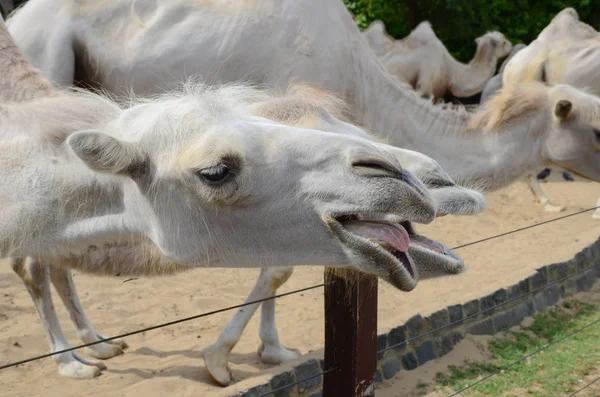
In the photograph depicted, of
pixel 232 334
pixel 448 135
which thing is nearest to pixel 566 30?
pixel 448 135

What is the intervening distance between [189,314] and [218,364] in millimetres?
1101

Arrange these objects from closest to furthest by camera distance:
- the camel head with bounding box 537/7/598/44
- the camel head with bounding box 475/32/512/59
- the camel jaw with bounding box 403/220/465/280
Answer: the camel jaw with bounding box 403/220/465/280
the camel head with bounding box 537/7/598/44
the camel head with bounding box 475/32/512/59

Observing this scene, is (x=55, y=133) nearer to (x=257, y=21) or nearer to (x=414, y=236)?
(x=414, y=236)

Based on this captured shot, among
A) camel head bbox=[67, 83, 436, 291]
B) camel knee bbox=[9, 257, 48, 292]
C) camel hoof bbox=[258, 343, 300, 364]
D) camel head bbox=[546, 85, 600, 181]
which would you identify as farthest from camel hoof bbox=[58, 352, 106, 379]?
camel head bbox=[546, 85, 600, 181]

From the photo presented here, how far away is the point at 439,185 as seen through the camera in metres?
2.58

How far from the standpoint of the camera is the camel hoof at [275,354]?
4492 mm

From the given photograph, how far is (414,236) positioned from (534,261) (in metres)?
4.70

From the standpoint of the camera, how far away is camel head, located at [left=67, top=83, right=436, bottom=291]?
82.3 inches

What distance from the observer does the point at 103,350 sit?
4566 millimetres

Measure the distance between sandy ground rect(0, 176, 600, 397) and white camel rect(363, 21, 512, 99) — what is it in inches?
193

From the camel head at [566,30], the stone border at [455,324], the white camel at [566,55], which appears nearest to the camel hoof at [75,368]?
the stone border at [455,324]

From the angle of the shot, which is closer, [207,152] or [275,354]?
[207,152]

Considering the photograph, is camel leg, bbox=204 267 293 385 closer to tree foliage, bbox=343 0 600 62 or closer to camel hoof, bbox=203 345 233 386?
camel hoof, bbox=203 345 233 386

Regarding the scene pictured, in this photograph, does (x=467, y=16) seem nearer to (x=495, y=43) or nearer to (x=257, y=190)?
(x=495, y=43)
